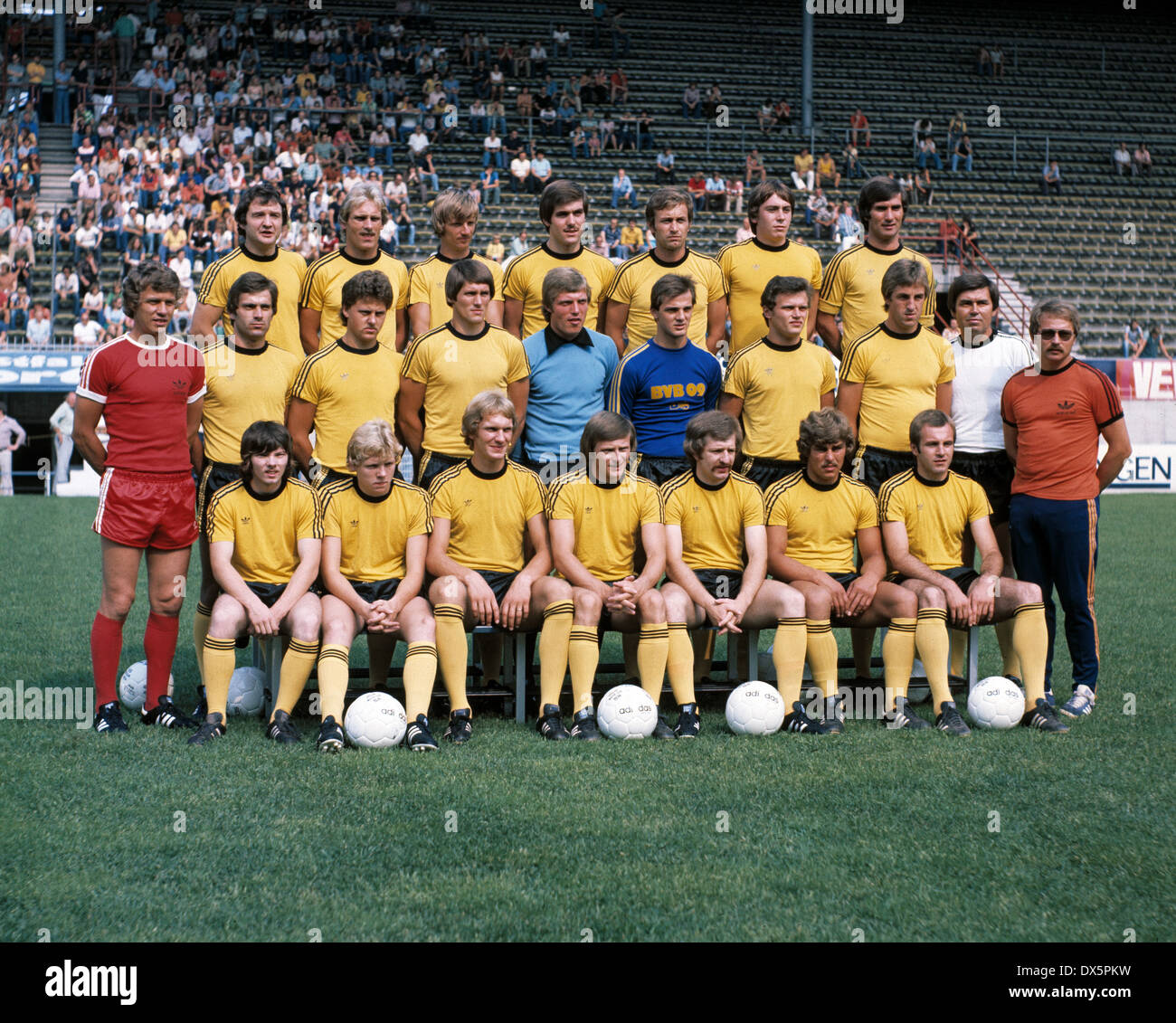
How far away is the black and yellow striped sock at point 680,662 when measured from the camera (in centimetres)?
609

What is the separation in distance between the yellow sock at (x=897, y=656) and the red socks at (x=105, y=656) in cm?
367

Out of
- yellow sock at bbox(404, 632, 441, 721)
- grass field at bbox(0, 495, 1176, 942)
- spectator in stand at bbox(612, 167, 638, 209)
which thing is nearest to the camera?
grass field at bbox(0, 495, 1176, 942)

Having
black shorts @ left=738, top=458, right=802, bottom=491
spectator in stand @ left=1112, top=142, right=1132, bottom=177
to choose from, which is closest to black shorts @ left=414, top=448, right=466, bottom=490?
black shorts @ left=738, top=458, right=802, bottom=491

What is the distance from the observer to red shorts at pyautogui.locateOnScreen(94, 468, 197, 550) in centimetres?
598

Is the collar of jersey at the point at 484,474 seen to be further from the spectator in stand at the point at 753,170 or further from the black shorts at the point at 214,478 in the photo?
the spectator in stand at the point at 753,170

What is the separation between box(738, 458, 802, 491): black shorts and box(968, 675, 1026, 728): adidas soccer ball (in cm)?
145

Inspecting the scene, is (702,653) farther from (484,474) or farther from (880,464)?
(484,474)

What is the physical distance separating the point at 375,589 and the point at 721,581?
169cm

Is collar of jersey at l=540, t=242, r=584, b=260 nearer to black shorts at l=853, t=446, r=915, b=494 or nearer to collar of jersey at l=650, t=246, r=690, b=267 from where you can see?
collar of jersey at l=650, t=246, r=690, b=267

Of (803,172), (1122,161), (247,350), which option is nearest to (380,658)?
(247,350)

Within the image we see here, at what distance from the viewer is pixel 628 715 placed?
5.88 meters

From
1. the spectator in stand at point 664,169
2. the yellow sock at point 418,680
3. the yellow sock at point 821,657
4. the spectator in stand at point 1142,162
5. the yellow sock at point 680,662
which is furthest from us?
the spectator in stand at point 1142,162

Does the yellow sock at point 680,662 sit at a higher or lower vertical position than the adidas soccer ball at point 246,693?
higher

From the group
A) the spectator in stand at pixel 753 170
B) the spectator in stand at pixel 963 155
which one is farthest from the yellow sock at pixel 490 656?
the spectator in stand at pixel 963 155
